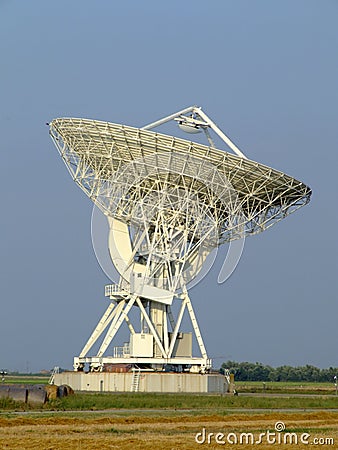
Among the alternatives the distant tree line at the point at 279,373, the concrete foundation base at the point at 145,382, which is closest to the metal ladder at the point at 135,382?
the concrete foundation base at the point at 145,382

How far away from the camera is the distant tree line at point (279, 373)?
142750 millimetres

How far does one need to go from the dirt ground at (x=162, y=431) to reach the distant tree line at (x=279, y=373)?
362ft

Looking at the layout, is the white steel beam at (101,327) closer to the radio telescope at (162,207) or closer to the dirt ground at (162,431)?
the radio telescope at (162,207)

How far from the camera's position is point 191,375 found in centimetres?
5666

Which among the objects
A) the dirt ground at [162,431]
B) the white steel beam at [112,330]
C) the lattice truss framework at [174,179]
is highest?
the lattice truss framework at [174,179]

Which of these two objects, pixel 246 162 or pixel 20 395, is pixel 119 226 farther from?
pixel 20 395

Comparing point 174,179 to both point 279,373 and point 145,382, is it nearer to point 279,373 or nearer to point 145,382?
point 145,382

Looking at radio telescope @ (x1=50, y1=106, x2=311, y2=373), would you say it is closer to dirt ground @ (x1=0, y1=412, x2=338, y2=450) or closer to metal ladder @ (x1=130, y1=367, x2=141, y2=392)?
metal ladder @ (x1=130, y1=367, x2=141, y2=392)

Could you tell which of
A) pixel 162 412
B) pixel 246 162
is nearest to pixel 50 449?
pixel 162 412

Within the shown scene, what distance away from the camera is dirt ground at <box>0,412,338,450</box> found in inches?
869

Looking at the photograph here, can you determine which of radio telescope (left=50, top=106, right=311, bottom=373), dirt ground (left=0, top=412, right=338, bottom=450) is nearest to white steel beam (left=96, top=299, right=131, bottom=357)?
radio telescope (left=50, top=106, right=311, bottom=373)

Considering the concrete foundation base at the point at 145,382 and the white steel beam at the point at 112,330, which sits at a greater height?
the white steel beam at the point at 112,330

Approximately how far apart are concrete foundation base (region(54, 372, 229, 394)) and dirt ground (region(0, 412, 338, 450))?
2168 cm

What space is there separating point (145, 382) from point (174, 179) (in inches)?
496
